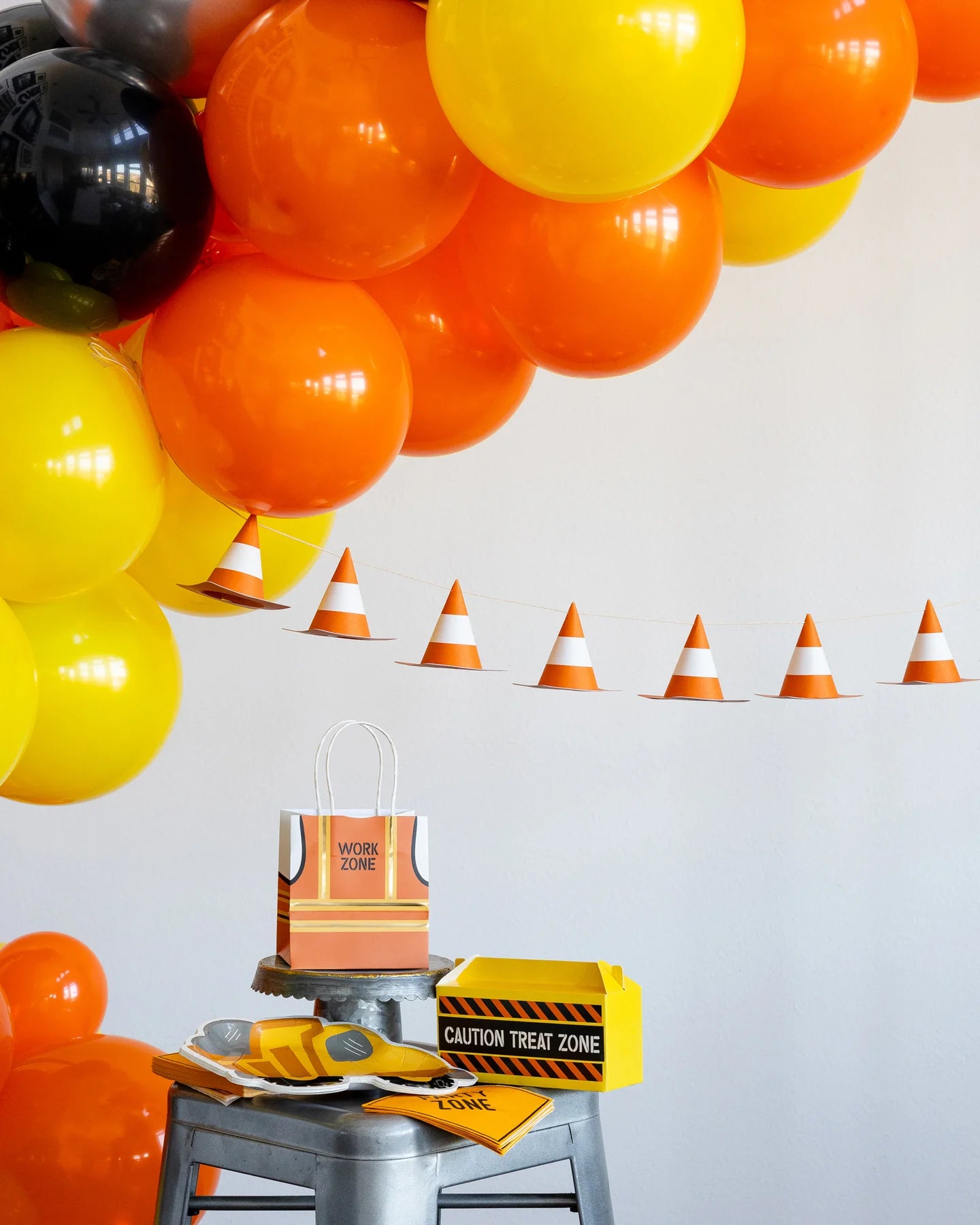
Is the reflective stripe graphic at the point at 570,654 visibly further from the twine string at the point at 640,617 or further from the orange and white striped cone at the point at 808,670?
the twine string at the point at 640,617

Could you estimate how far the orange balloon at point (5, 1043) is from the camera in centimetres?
118

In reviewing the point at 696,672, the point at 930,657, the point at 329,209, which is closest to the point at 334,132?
the point at 329,209

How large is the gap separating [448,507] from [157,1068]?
4.11 feet

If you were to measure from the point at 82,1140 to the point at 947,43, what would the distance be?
3.75 feet

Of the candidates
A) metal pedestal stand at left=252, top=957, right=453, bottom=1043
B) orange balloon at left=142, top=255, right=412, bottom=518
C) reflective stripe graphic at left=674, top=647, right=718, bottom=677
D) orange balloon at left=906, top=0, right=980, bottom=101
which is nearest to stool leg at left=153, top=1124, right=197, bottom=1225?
metal pedestal stand at left=252, top=957, right=453, bottom=1043

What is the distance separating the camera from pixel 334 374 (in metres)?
0.89

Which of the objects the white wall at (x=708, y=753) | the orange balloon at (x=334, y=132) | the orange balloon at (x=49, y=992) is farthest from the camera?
the white wall at (x=708, y=753)

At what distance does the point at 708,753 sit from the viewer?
7.09 ft

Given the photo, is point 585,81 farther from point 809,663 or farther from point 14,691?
point 809,663

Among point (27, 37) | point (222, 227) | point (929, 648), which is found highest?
point (27, 37)

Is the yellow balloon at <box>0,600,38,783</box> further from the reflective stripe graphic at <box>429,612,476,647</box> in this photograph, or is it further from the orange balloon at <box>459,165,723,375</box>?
the reflective stripe graphic at <box>429,612,476,647</box>

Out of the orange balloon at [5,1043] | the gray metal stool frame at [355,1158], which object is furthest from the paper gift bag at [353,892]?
the orange balloon at [5,1043]

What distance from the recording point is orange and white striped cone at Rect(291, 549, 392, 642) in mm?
1455

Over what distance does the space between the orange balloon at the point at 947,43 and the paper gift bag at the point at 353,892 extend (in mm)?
724
